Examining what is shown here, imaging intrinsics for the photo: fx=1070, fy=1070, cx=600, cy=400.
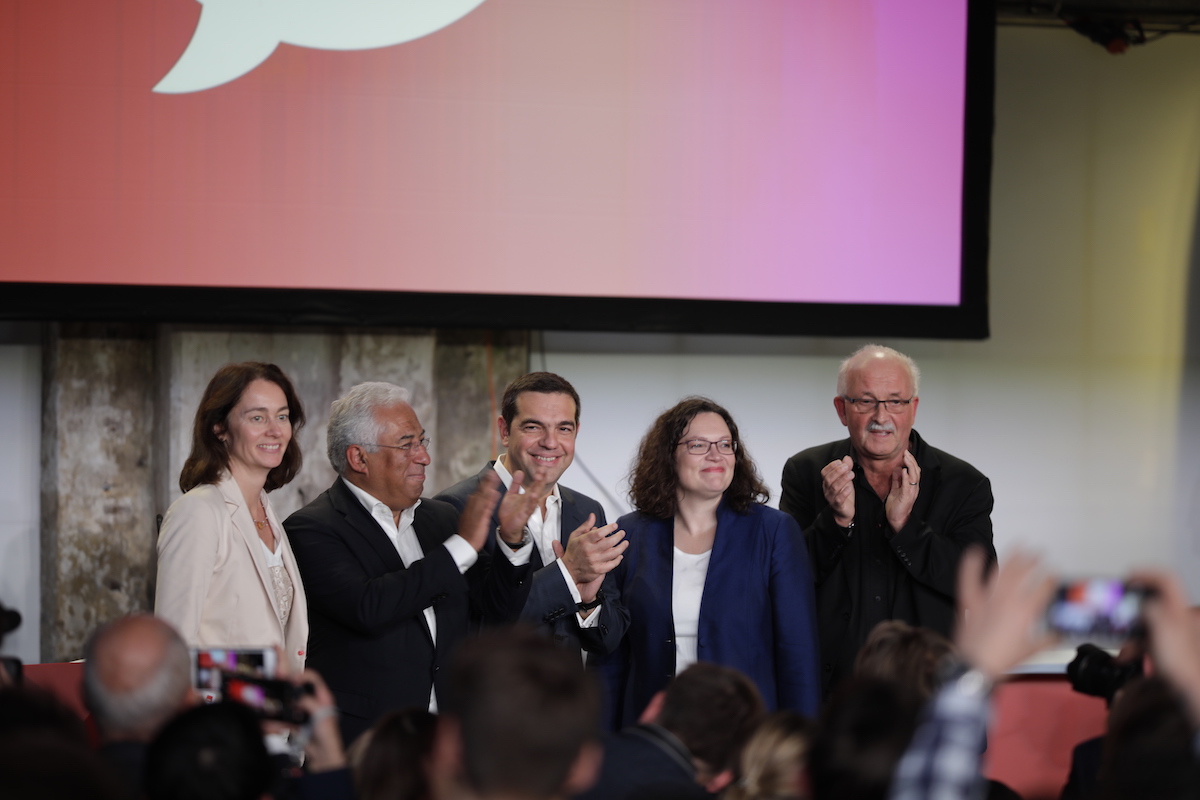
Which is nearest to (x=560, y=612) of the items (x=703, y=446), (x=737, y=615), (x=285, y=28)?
(x=737, y=615)

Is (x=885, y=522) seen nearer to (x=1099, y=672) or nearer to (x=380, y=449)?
(x=1099, y=672)

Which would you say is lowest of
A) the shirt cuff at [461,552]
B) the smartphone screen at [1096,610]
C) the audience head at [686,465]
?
the shirt cuff at [461,552]

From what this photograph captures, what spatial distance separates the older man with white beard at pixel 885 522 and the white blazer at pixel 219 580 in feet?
4.84

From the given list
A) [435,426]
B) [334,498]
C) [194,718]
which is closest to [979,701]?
[194,718]

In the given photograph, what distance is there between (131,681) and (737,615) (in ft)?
5.04

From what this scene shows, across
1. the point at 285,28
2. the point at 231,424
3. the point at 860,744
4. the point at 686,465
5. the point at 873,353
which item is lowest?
the point at 860,744

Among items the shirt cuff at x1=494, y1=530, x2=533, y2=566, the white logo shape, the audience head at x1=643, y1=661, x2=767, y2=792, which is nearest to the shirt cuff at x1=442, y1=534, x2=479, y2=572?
the shirt cuff at x1=494, y1=530, x2=533, y2=566

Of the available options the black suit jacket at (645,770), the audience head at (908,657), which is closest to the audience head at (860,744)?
the black suit jacket at (645,770)

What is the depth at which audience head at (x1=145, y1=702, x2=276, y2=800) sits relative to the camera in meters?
1.49

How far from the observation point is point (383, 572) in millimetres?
2787

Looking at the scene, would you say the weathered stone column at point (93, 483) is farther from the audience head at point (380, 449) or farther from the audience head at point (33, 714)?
the audience head at point (33, 714)

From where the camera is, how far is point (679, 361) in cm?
505

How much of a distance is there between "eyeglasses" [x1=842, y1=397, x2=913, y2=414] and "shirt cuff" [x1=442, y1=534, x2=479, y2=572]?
4.09ft

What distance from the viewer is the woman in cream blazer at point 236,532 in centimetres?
250
